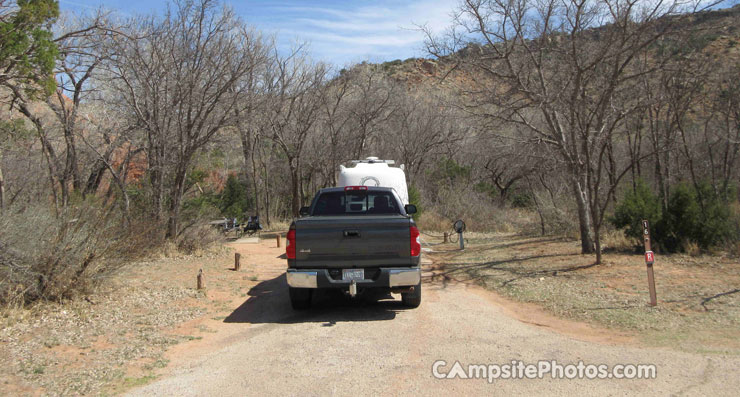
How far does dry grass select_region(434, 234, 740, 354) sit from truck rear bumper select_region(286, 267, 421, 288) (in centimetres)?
249

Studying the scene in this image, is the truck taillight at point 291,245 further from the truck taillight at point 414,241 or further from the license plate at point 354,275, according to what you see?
the truck taillight at point 414,241

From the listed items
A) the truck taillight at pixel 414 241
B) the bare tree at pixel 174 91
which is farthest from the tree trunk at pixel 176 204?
the truck taillight at pixel 414 241

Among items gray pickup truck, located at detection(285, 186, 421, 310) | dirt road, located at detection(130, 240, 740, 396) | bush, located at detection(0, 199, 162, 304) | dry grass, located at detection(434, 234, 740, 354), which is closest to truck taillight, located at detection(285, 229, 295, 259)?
gray pickup truck, located at detection(285, 186, 421, 310)

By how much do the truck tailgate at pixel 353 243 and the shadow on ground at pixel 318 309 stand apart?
88 centimetres

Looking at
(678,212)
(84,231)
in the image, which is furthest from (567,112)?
(84,231)

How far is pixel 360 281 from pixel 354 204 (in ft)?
7.86

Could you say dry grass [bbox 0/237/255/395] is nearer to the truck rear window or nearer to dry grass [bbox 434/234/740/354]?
the truck rear window

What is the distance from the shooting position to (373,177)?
15102 millimetres

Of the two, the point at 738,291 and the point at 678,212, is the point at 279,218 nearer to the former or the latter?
the point at 678,212

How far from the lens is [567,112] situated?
12414mm

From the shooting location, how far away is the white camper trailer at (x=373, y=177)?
15000mm

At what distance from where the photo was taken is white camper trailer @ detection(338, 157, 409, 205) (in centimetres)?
1500

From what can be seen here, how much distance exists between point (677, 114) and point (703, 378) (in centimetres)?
1322

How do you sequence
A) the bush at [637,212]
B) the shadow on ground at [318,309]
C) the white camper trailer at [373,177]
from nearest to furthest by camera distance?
the shadow on ground at [318,309] < the bush at [637,212] < the white camper trailer at [373,177]
